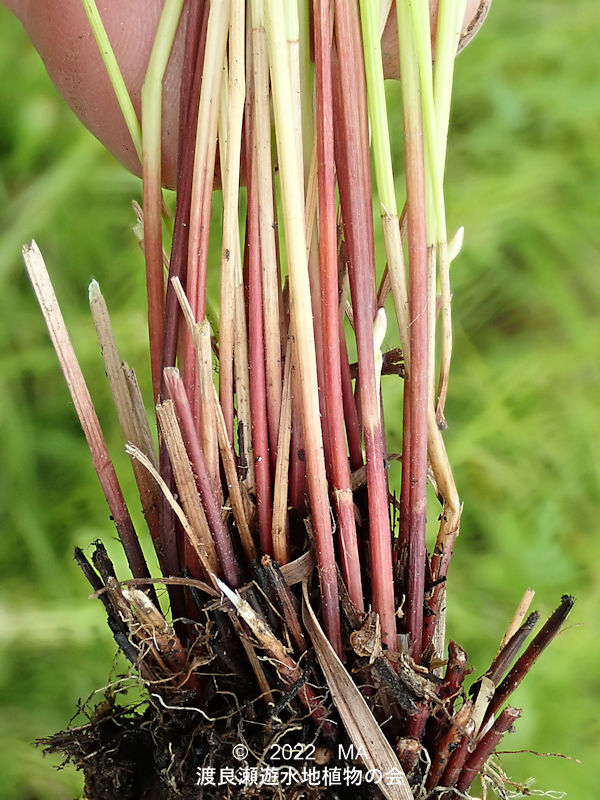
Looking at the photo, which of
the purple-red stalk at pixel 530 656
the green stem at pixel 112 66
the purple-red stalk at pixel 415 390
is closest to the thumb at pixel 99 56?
the green stem at pixel 112 66

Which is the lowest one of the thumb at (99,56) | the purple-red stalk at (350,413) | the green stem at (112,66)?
the purple-red stalk at (350,413)

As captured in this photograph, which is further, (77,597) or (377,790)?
(77,597)

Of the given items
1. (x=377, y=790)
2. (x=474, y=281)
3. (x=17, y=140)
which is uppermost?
(x=17, y=140)

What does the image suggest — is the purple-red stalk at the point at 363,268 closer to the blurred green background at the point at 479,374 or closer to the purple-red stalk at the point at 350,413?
the purple-red stalk at the point at 350,413

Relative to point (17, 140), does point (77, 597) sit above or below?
below

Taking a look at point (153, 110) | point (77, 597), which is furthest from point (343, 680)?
point (77, 597)

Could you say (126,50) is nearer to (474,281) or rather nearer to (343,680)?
(343,680)
